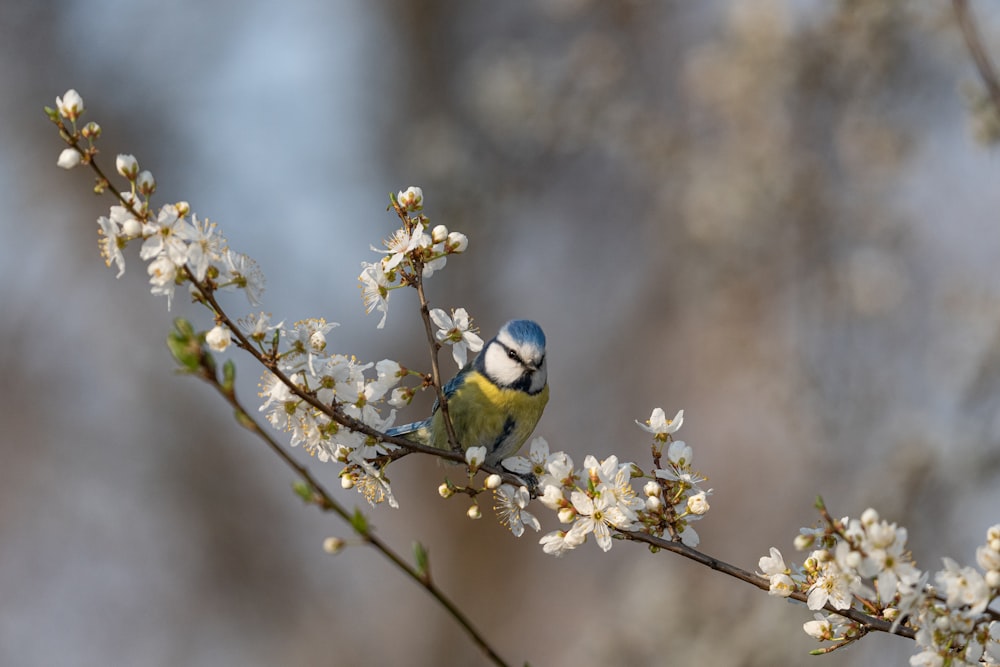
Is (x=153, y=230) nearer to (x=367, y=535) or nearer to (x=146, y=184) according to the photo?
(x=146, y=184)

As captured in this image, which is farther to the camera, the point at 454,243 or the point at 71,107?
the point at 454,243

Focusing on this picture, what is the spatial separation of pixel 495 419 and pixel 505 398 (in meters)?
0.08

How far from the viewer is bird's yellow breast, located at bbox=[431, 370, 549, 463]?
3.13 meters

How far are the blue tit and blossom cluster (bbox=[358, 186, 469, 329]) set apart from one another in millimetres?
937

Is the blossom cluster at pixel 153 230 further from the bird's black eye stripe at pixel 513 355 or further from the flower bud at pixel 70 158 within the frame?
the bird's black eye stripe at pixel 513 355

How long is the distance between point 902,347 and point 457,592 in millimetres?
4538

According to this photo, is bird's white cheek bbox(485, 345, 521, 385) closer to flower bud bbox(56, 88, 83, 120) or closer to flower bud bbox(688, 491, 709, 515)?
flower bud bbox(688, 491, 709, 515)

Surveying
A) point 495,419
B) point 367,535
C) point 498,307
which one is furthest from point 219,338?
point 498,307

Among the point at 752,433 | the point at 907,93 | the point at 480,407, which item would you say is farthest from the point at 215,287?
the point at 752,433

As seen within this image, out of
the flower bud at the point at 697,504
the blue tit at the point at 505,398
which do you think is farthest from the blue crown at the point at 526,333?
the flower bud at the point at 697,504

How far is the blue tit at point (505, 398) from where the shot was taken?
3.13 m

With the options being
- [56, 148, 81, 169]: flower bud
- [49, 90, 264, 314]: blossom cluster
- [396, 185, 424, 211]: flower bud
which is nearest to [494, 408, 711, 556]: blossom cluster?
[396, 185, 424, 211]: flower bud

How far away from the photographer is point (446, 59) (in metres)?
9.80

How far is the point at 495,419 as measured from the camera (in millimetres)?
3119
